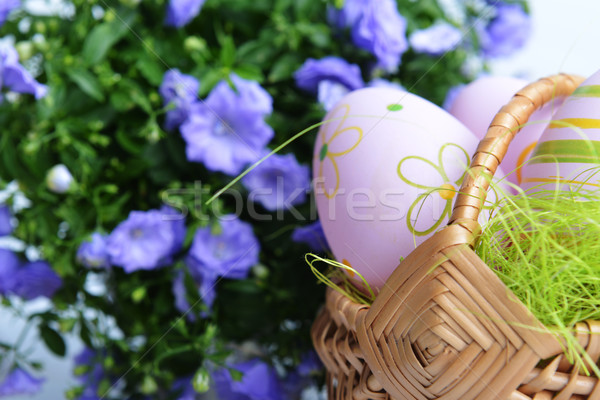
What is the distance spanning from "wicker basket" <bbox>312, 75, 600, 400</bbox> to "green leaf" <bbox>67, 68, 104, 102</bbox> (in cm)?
39

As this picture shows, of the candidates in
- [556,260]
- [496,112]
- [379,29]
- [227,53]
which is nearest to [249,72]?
[227,53]

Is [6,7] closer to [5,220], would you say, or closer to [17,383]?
[5,220]

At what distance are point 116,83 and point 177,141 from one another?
9 centimetres

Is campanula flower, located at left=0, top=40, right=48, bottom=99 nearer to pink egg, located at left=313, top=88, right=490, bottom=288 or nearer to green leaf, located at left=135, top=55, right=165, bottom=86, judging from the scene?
green leaf, located at left=135, top=55, right=165, bottom=86

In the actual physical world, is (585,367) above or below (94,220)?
above

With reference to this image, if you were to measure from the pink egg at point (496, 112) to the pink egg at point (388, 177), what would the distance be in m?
0.06

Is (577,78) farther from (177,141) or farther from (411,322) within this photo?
(177,141)

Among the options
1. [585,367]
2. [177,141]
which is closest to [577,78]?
[585,367]

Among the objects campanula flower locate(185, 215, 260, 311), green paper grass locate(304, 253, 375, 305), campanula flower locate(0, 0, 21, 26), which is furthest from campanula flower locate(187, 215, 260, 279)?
campanula flower locate(0, 0, 21, 26)

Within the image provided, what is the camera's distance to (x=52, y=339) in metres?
0.60

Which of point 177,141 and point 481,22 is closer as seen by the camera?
point 177,141

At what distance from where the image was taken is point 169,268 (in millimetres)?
563

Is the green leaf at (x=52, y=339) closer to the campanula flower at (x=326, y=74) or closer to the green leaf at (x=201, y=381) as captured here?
the green leaf at (x=201, y=381)

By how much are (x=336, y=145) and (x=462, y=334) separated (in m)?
0.18
